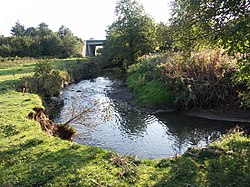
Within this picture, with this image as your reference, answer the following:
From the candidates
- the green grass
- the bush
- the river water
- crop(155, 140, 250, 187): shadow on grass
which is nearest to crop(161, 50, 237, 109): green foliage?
the green grass

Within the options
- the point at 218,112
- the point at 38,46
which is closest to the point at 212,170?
the point at 218,112

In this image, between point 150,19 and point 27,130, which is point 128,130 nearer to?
point 27,130

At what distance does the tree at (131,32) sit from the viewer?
4319 centimetres

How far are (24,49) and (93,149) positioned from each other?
6013 cm

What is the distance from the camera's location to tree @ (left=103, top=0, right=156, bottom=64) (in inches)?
1700

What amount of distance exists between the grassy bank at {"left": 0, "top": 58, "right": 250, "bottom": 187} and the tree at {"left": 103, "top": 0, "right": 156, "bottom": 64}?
34670 mm

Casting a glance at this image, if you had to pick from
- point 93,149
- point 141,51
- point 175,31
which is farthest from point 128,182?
point 141,51

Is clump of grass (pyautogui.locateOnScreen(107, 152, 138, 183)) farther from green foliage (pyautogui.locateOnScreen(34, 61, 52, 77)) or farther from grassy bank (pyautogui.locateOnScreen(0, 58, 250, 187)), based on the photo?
green foliage (pyautogui.locateOnScreen(34, 61, 52, 77))

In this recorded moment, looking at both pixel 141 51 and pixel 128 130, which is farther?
pixel 141 51

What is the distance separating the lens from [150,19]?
44594 millimetres

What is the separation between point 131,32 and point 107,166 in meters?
37.8

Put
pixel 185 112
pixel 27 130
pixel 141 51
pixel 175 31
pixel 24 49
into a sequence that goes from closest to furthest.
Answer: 1. pixel 175 31
2. pixel 27 130
3. pixel 185 112
4. pixel 141 51
5. pixel 24 49

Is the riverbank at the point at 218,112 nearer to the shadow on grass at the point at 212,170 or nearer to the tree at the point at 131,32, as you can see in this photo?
the shadow on grass at the point at 212,170

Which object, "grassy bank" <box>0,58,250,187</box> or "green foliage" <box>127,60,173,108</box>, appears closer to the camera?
"grassy bank" <box>0,58,250,187</box>
